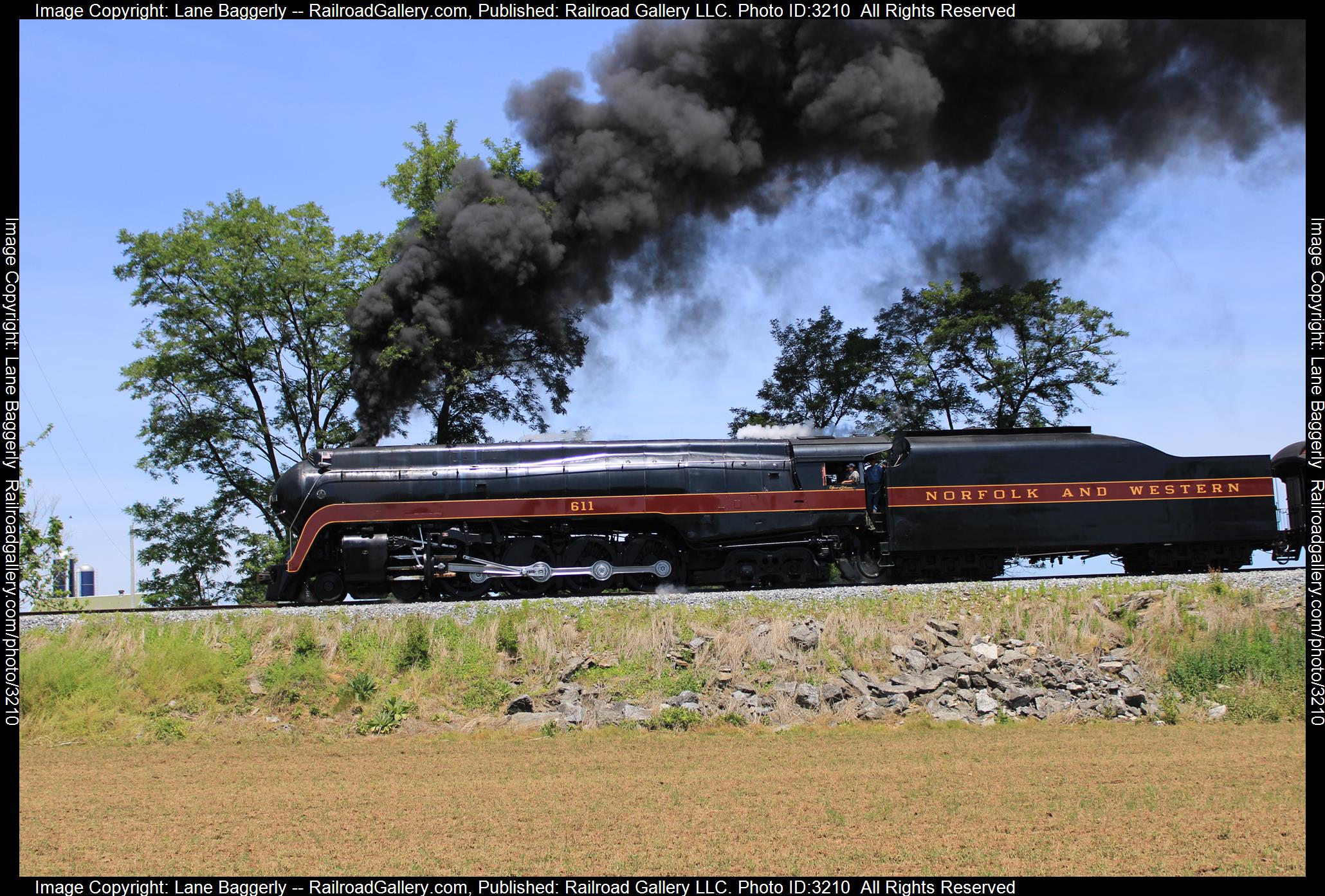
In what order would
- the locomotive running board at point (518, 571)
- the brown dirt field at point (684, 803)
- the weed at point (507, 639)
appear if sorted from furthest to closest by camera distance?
the locomotive running board at point (518, 571), the weed at point (507, 639), the brown dirt field at point (684, 803)

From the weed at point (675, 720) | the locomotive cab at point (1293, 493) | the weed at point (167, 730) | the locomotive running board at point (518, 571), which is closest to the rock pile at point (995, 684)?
the weed at point (675, 720)

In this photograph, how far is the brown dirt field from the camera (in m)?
8.57

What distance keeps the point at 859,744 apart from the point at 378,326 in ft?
45.6

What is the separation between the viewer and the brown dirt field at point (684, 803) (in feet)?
28.1

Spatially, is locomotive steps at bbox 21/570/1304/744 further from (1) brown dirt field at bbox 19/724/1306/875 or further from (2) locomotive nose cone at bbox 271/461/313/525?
(2) locomotive nose cone at bbox 271/461/313/525

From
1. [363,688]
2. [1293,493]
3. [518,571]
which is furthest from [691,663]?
[1293,493]

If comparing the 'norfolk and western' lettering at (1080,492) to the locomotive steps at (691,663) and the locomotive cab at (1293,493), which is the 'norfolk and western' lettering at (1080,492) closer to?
the locomotive cab at (1293,493)

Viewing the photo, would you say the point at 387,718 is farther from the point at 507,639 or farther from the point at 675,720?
the point at 675,720


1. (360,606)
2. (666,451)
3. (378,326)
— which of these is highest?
(378,326)

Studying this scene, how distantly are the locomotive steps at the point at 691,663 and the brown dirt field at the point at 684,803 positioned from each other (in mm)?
622

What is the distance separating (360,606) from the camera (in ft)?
51.8

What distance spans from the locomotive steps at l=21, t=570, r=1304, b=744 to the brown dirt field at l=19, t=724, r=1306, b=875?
62 centimetres
